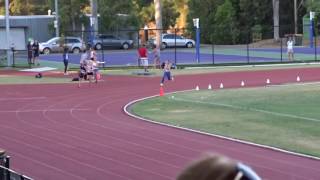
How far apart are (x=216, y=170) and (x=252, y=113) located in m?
17.5

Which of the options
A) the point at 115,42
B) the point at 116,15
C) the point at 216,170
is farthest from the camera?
the point at 116,15

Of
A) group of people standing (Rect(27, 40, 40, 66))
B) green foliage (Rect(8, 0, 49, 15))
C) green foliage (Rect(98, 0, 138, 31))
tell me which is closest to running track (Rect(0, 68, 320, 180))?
group of people standing (Rect(27, 40, 40, 66))

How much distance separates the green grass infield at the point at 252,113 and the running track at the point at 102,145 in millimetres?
736

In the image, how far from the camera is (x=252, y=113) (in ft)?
62.9

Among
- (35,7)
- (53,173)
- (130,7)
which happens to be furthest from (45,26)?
(53,173)

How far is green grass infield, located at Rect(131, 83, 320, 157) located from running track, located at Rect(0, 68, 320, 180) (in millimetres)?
736

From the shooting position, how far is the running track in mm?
11345

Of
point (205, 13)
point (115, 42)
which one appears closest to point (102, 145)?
point (115, 42)

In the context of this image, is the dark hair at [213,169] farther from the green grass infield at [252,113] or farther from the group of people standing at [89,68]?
the group of people standing at [89,68]

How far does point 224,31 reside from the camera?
256ft

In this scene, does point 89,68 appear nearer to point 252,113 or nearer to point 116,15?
point 252,113

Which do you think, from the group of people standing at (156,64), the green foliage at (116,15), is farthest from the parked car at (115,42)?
the group of people standing at (156,64)

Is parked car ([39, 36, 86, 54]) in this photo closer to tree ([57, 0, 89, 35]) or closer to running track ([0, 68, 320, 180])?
tree ([57, 0, 89, 35])

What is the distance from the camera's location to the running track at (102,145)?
1135 centimetres
